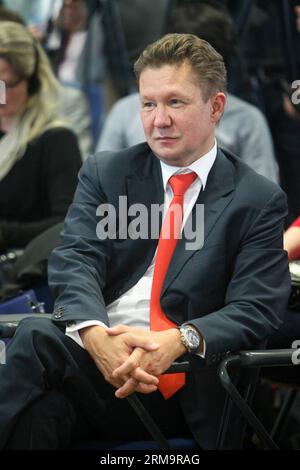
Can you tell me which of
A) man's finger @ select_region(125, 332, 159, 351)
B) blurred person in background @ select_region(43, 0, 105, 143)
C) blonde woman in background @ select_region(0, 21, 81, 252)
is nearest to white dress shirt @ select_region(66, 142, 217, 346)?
man's finger @ select_region(125, 332, 159, 351)

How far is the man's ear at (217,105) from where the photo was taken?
309 cm

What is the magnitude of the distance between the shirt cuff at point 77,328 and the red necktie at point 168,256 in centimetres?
18

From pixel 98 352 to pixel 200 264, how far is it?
402 millimetres

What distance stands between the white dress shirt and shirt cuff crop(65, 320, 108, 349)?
0.51 feet

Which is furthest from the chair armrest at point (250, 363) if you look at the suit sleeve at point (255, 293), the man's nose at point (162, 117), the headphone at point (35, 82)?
the headphone at point (35, 82)

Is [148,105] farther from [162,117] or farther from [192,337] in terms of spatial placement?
[192,337]

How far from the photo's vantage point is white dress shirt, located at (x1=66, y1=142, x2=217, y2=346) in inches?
120

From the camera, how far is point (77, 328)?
288cm

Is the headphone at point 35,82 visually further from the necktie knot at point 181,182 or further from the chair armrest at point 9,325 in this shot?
the chair armrest at point 9,325

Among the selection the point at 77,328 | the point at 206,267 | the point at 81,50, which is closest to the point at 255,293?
the point at 206,267

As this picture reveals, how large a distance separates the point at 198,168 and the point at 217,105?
0.65 feet

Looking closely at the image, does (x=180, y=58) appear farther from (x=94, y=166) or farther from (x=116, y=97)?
(x=116, y=97)
